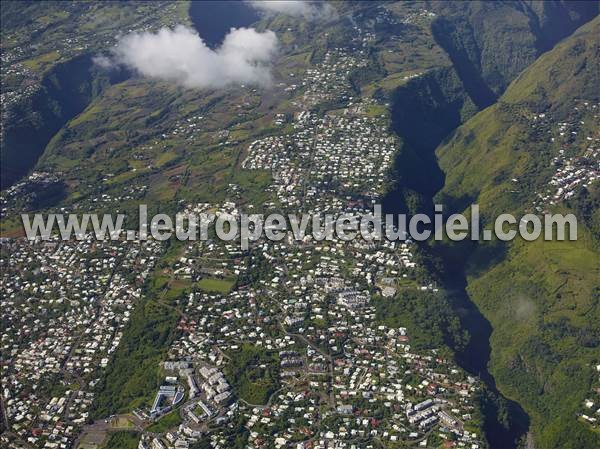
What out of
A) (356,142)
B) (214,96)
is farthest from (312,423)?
(214,96)

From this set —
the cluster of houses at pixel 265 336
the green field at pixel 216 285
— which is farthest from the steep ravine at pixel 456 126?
the green field at pixel 216 285

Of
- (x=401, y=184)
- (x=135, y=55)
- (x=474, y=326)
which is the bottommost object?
(x=474, y=326)

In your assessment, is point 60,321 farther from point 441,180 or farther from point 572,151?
point 572,151

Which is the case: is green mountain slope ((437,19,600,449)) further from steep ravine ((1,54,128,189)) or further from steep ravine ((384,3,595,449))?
steep ravine ((1,54,128,189))

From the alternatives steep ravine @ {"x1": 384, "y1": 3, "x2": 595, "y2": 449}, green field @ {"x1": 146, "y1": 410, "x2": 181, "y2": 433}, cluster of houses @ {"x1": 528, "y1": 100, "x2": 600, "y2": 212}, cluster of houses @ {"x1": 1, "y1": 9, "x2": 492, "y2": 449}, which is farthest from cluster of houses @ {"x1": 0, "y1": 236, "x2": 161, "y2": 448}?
cluster of houses @ {"x1": 528, "y1": 100, "x2": 600, "y2": 212}

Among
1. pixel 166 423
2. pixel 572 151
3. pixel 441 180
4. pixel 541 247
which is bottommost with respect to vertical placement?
pixel 441 180

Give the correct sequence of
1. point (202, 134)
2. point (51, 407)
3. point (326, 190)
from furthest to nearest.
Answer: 1. point (202, 134)
2. point (326, 190)
3. point (51, 407)

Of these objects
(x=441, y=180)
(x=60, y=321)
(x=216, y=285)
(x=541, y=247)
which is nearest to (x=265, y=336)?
(x=216, y=285)

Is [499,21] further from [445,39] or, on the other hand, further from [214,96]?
[214,96]

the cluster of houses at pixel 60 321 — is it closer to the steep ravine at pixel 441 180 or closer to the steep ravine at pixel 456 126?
the steep ravine at pixel 441 180
